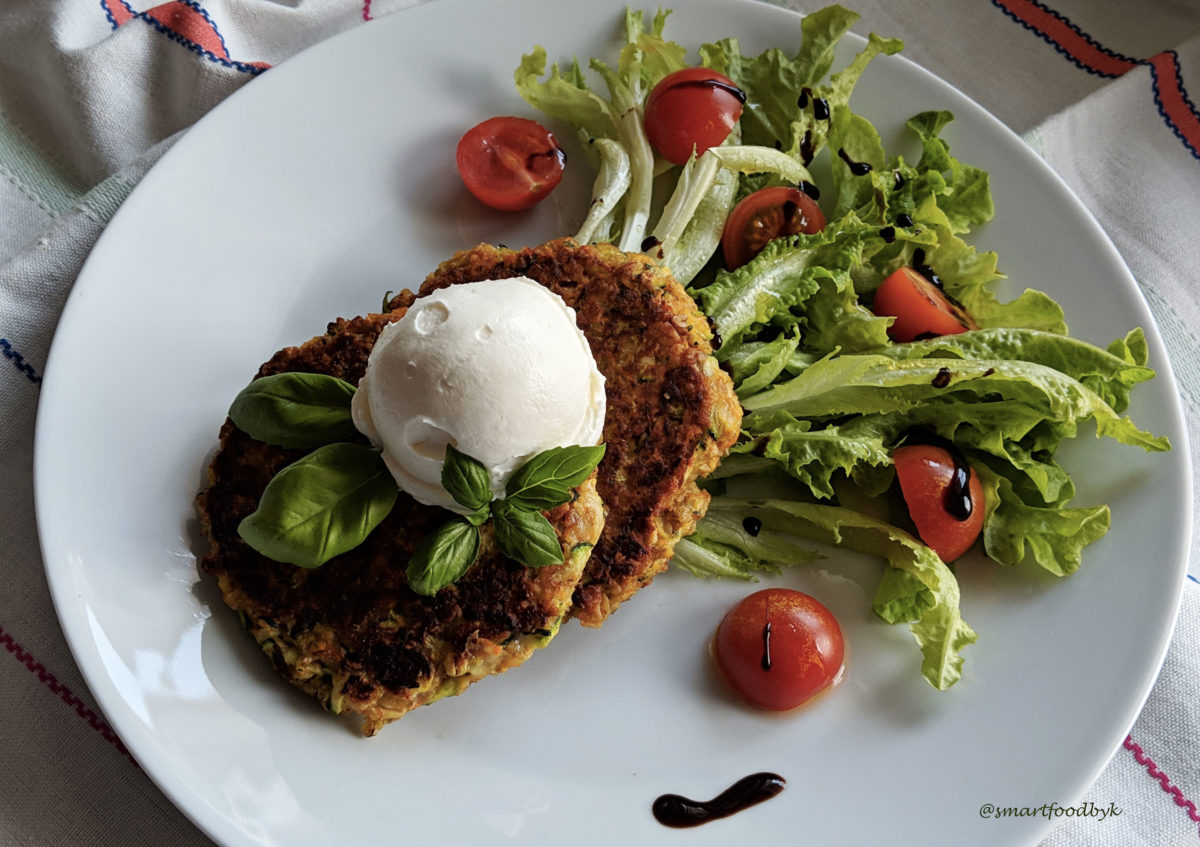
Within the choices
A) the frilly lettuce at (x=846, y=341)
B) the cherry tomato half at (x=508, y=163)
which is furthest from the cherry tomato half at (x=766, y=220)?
the cherry tomato half at (x=508, y=163)

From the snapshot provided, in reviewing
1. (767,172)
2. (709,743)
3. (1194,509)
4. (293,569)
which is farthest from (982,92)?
(293,569)

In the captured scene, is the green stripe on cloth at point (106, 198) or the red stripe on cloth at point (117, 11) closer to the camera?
the green stripe on cloth at point (106, 198)

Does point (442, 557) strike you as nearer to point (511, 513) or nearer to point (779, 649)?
point (511, 513)

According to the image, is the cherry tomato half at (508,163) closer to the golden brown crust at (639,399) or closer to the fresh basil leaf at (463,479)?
the golden brown crust at (639,399)

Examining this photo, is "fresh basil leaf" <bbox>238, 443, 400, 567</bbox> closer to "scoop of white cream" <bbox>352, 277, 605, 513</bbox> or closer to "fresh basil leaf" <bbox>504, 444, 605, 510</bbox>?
"scoop of white cream" <bbox>352, 277, 605, 513</bbox>

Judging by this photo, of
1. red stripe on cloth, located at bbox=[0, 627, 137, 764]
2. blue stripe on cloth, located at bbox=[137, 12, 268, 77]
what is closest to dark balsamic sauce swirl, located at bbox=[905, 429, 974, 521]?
red stripe on cloth, located at bbox=[0, 627, 137, 764]

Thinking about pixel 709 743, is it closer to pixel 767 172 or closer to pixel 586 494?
pixel 586 494
